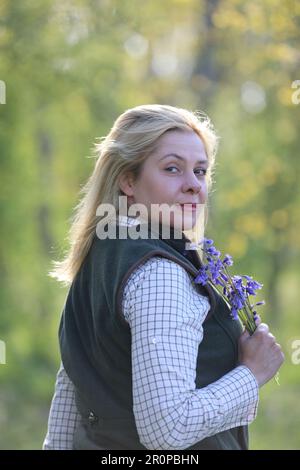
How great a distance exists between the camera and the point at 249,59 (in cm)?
860

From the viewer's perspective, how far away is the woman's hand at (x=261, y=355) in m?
2.12

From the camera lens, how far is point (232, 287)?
2.26 meters

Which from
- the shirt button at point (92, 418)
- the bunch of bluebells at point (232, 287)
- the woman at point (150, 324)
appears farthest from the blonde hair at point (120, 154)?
the shirt button at point (92, 418)

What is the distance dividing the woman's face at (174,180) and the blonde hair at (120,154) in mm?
28

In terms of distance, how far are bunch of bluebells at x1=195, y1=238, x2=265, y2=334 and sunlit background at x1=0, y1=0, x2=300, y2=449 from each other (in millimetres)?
4800

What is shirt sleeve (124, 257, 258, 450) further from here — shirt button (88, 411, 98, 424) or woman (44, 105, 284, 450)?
shirt button (88, 411, 98, 424)

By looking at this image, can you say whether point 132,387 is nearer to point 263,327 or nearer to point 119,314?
point 119,314

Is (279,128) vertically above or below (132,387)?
above

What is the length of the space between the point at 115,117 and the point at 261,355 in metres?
8.13

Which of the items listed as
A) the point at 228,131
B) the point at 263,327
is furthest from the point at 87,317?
the point at 228,131

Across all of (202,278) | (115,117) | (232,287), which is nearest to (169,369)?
(202,278)

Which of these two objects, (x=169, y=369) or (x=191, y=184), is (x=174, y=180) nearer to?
(x=191, y=184)

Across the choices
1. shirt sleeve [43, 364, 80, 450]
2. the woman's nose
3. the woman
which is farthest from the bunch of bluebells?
shirt sleeve [43, 364, 80, 450]
